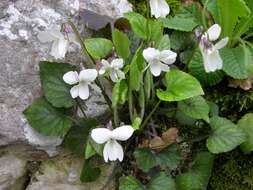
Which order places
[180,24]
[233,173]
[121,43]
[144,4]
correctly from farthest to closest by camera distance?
[144,4]
[180,24]
[233,173]
[121,43]

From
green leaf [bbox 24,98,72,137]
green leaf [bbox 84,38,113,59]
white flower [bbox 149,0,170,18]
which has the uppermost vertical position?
white flower [bbox 149,0,170,18]

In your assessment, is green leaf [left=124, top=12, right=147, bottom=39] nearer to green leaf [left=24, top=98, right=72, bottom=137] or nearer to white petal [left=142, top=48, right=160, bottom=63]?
white petal [left=142, top=48, right=160, bottom=63]

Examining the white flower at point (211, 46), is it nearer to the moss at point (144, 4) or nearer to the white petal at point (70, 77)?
the white petal at point (70, 77)

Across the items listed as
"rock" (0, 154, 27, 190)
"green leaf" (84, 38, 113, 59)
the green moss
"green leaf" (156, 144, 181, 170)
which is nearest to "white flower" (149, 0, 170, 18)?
"green leaf" (84, 38, 113, 59)

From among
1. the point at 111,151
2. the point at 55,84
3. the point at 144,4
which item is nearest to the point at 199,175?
the point at 111,151

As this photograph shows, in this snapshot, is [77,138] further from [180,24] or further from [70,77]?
[180,24]

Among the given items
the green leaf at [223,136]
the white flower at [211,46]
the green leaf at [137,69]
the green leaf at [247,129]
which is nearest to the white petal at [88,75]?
the green leaf at [137,69]
